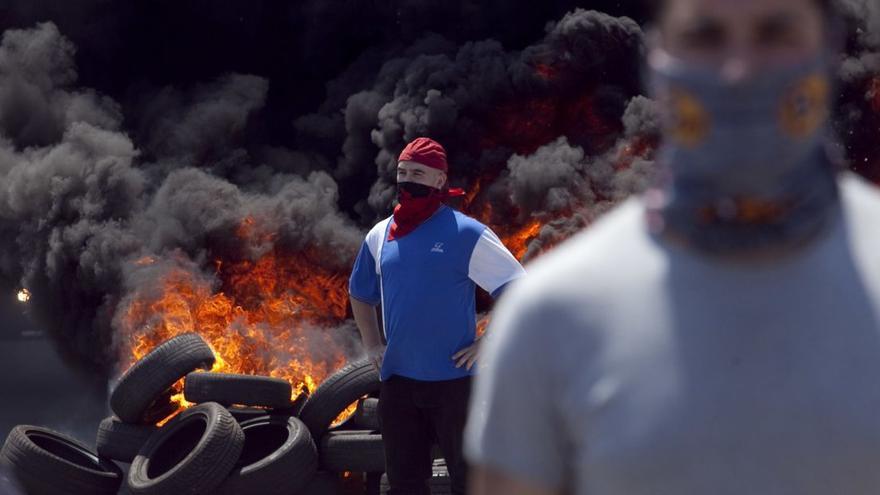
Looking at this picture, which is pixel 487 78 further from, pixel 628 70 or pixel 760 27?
pixel 760 27

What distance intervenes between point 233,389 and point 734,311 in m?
7.50

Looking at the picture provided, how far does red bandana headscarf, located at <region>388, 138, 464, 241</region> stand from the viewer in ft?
20.7

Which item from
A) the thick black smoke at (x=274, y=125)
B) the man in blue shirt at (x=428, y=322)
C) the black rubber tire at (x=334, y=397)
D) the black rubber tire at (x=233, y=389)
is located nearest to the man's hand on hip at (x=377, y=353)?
the man in blue shirt at (x=428, y=322)

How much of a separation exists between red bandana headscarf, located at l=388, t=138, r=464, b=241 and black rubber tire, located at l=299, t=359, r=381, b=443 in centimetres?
259

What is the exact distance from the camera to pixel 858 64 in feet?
45.0

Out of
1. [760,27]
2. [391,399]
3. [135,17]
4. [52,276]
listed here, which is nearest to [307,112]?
[135,17]

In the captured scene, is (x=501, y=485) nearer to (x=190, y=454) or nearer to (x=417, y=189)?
(x=417, y=189)

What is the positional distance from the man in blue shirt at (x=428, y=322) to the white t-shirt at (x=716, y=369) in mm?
4488

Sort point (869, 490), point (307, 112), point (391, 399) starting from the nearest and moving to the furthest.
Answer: point (869, 490) < point (391, 399) < point (307, 112)

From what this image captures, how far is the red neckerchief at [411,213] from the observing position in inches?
248

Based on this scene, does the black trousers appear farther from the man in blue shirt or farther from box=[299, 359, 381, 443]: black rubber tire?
box=[299, 359, 381, 443]: black rubber tire

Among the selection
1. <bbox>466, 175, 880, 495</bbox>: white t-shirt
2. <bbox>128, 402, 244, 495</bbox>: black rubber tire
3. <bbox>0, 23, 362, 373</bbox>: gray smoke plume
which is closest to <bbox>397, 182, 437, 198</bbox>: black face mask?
<bbox>128, 402, 244, 495</bbox>: black rubber tire

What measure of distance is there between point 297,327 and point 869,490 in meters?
10.6

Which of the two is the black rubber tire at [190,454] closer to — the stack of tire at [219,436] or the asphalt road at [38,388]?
the stack of tire at [219,436]
